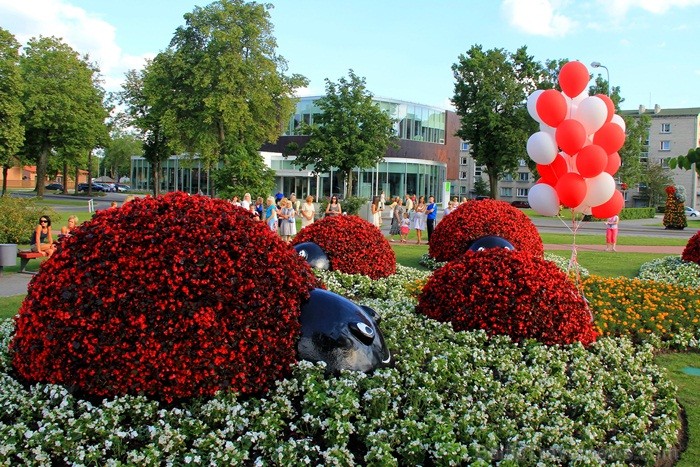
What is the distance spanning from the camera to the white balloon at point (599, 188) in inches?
339

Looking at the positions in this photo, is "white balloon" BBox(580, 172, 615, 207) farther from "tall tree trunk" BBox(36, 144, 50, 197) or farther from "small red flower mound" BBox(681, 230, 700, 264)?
"tall tree trunk" BBox(36, 144, 50, 197)

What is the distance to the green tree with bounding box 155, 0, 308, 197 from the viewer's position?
144 ft

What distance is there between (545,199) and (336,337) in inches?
188

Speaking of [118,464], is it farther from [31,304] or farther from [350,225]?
[350,225]

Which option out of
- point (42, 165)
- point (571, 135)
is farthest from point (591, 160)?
point (42, 165)

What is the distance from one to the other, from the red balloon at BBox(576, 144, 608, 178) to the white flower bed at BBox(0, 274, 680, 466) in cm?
303

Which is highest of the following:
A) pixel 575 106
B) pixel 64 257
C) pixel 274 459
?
pixel 575 106

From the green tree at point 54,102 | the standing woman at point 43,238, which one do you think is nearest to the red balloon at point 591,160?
the standing woman at point 43,238

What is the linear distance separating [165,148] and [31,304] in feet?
201

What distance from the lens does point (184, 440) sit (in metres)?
4.74

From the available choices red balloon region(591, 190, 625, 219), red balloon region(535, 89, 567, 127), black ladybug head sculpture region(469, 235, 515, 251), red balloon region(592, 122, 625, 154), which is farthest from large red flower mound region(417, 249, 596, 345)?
black ladybug head sculpture region(469, 235, 515, 251)

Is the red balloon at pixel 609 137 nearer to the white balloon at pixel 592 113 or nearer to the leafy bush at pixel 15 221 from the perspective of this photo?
the white balloon at pixel 592 113

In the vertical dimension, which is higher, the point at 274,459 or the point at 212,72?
the point at 212,72

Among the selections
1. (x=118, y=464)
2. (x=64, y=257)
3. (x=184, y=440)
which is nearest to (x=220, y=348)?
(x=184, y=440)
